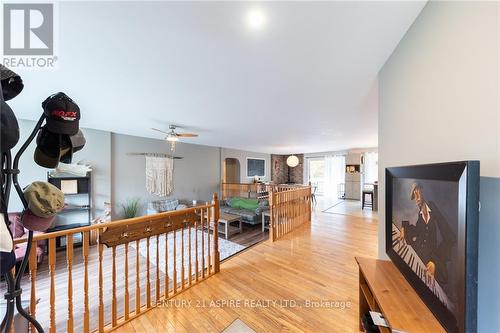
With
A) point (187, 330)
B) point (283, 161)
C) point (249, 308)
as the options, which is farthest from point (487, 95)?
point (283, 161)

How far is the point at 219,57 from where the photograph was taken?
1.59 metres

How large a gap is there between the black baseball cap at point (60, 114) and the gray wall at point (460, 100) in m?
1.80

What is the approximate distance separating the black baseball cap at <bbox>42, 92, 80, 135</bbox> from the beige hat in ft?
0.87

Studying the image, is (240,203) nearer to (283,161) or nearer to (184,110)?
(184,110)

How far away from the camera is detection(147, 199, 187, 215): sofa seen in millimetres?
5086

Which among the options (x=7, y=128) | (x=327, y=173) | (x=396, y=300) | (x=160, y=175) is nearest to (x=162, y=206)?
(x=160, y=175)

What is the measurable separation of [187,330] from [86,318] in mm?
832

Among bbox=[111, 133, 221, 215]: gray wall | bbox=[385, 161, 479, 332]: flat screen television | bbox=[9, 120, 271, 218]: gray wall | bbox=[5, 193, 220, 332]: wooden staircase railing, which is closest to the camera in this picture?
bbox=[385, 161, 479, 332]: flat screen television

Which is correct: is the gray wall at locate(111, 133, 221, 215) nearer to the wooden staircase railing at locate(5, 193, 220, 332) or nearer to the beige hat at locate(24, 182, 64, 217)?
the wooden staircase railing at locate(5, 193, 220, 332)

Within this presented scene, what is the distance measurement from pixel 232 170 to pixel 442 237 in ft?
27.2

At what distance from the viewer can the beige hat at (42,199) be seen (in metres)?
0.81

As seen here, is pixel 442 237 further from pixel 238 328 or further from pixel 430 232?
pixel 238 328

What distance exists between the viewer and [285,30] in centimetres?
129

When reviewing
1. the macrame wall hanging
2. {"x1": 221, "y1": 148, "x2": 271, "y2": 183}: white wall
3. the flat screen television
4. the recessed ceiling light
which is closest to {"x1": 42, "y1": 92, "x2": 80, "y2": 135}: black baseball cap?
the recessed ceiling light
